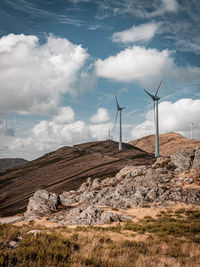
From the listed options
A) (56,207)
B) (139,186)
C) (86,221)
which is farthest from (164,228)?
(56,207)

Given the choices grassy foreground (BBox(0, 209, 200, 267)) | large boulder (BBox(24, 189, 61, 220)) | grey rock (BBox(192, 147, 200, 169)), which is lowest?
large boulder (BBox(24, 189, 61, 220))

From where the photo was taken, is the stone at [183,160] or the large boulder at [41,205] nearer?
the large boulder at [41,205]

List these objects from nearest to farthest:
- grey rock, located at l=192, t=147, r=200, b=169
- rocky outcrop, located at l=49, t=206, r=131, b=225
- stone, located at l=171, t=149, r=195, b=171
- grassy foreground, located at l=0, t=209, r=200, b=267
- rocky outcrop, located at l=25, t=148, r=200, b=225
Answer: grassy foreground, located at l=0, t=209, r=200, b=267
rocky outcrop, located at l=49, t=206, r=131, b=225
rocky outcrop, located at l=25, t=148, r=200, b=225
grey rock, located at l=192, t=147, r=200, b=169
stone, located at l=171, t=149, r=195, b=171

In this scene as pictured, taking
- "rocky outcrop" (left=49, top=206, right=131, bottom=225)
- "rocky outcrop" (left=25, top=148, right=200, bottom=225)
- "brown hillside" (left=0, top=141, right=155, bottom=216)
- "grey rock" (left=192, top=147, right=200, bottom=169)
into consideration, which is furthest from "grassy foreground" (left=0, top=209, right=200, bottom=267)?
"brown hillside" (left=0, top=141, right=155, bottom=216)

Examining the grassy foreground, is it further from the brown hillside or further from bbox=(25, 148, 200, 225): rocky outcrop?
the brown hillside

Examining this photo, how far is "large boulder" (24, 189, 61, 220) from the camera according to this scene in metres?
42.5

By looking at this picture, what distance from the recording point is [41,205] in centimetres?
4472

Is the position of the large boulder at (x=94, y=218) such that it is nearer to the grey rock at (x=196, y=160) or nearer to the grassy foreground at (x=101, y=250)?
the grassy foreground at (x=101, y=250)

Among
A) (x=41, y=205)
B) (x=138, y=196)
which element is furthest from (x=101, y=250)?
(x=41, y=205)

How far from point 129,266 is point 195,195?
112 ft

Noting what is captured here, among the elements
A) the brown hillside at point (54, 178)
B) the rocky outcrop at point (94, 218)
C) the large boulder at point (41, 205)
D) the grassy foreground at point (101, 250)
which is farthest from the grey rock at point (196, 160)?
the brown hillside at point (54, 178)

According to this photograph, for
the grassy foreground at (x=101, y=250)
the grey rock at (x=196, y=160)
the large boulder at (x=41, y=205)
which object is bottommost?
the large boulder at (x=41, y=205)

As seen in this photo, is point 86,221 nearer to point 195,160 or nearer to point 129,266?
point 129,266

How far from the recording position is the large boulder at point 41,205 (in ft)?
139
